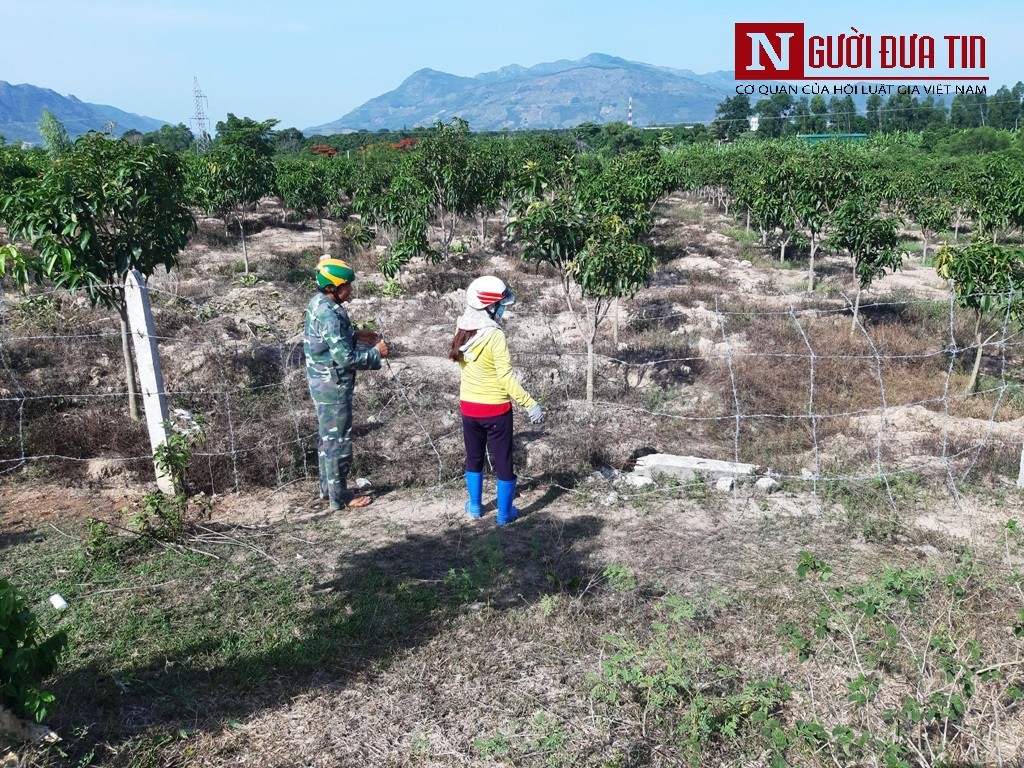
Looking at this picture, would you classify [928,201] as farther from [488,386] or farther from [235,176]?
[488,386]

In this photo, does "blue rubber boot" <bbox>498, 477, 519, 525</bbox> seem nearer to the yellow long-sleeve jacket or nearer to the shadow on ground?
the shadow on ground

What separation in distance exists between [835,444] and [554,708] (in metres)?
4.35

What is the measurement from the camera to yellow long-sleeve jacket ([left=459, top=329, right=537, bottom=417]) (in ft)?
15.8

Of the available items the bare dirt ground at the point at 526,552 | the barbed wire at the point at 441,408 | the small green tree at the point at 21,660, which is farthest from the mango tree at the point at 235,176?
the small green tree at the point at 21,660

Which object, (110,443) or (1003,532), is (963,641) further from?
(110,443)

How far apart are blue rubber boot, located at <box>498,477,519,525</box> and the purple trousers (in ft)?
0.14

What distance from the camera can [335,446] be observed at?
17.2 feet

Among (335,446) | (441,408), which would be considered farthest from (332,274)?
(441,408)

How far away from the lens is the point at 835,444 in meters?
6.71

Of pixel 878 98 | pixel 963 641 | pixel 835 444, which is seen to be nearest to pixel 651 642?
pixel 963 641

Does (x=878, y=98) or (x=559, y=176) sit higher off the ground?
(x=878, y=98)

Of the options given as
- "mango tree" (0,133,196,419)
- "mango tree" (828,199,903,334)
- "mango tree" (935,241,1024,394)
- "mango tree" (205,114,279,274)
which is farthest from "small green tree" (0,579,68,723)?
"mango tree" (205,114,279,274)

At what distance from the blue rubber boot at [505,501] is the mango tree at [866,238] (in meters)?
8.71

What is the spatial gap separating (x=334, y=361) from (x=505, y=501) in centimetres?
146
